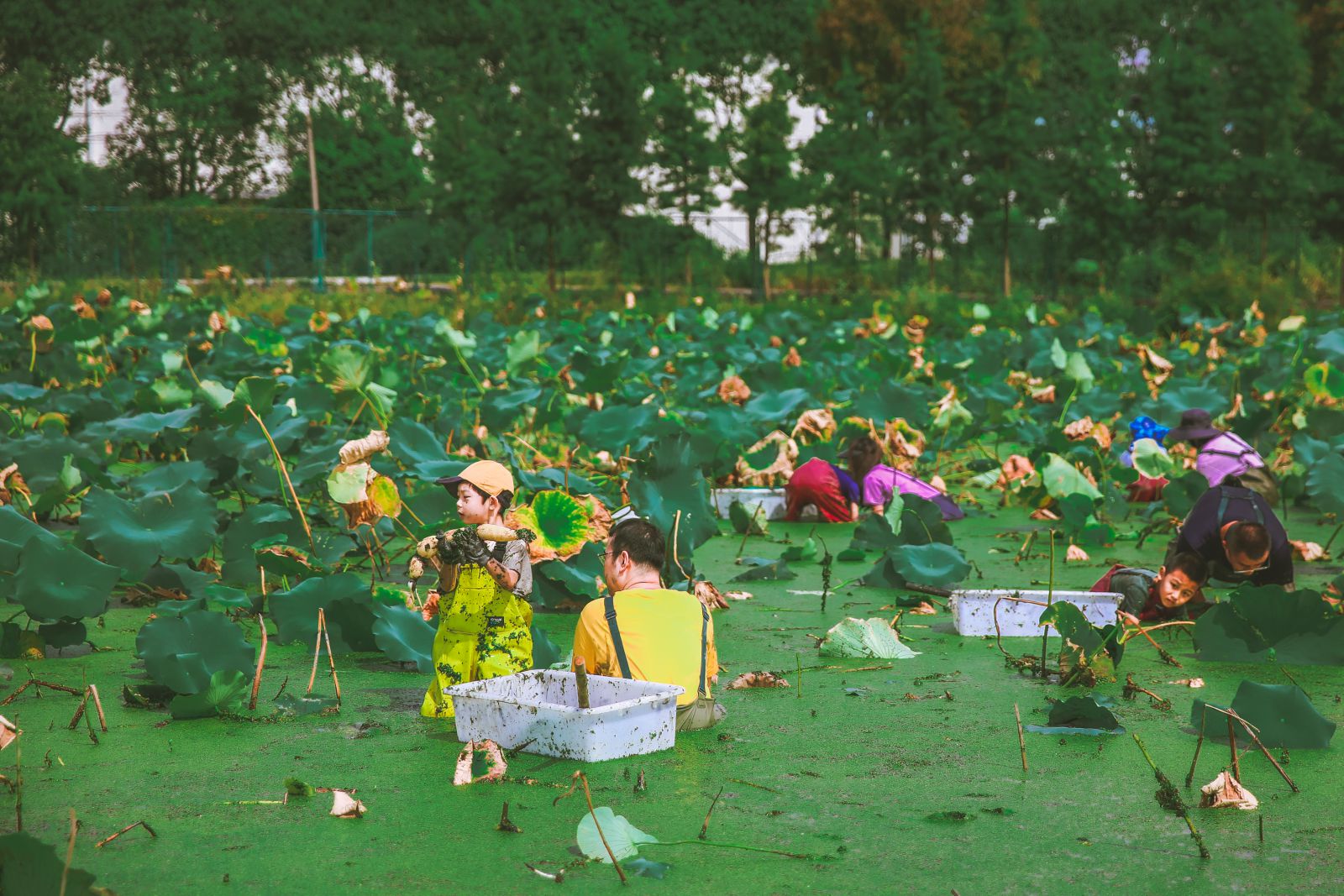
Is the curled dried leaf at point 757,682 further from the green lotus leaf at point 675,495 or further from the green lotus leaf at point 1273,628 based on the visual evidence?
the green lotus leaf at point 1273,628

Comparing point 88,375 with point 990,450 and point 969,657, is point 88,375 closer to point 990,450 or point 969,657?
A: point 990,450

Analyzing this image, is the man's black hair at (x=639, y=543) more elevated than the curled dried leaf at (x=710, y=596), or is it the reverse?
the man's black hair at (x=639, y=543)

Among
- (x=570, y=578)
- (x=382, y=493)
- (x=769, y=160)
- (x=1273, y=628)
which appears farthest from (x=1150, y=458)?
(x=769, y=160)

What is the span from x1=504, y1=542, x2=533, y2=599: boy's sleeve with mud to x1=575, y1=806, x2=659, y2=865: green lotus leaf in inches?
37.6

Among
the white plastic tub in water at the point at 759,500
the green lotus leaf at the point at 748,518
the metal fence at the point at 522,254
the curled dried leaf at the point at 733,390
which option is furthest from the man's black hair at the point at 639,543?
the metal fence at the point at 522,254

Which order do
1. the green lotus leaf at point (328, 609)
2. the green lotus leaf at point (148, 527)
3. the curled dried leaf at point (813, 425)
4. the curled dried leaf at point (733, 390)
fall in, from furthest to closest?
the curled dried leaf at point (733, 390)
the curled dried leaf at point (813, 425)
the green lotus leaf at point (148, 527)
the green lotus leaf at point (328, 609)

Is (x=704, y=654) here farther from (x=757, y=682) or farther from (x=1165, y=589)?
(x=1165, y=589)

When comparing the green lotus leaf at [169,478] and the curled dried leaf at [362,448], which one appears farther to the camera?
the green lotus leaf at [169,478]

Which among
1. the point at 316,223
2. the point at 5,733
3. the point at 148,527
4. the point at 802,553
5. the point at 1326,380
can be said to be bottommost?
the point at 802,553

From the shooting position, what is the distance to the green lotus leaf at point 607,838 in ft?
8.36

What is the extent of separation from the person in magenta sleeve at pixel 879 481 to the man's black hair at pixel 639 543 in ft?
8.95

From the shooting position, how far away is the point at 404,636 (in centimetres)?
393

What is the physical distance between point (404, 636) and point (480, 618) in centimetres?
52

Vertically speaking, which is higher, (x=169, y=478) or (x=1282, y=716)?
(x=169, y=478)
